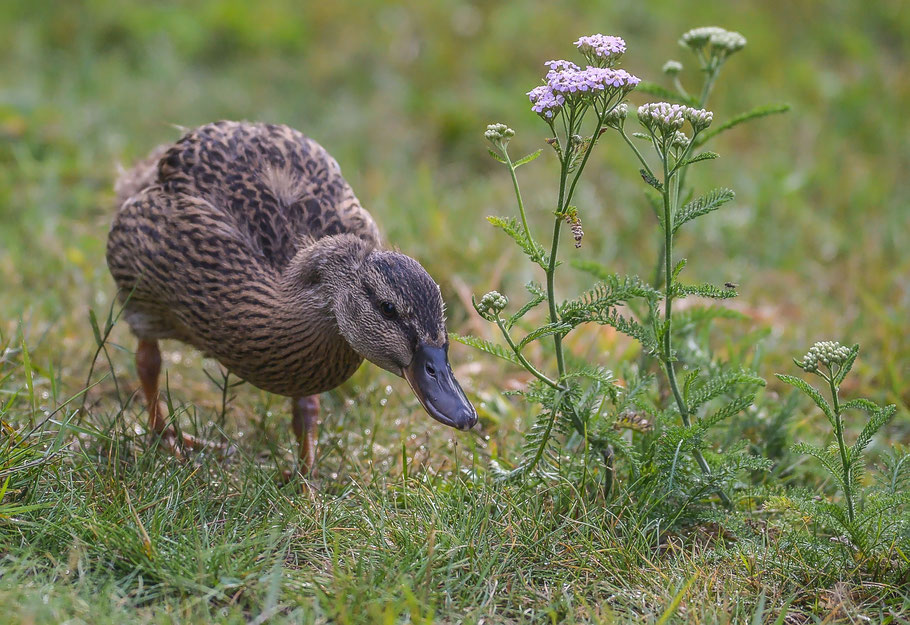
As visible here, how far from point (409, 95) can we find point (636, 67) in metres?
1.63

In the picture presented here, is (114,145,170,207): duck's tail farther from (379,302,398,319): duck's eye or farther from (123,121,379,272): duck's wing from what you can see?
(379,302,398,319): duck's eye

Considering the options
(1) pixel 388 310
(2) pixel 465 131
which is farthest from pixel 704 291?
(2) pixel 465 131

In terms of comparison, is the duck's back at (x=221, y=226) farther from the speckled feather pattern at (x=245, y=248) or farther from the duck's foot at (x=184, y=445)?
the duck's foot at (x=184, y=445)

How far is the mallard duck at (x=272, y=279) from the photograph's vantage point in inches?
118

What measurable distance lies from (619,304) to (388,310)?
71 cm

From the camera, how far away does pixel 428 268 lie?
4824 mm

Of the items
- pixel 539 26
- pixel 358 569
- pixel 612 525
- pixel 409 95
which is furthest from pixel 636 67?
pixel 358 569

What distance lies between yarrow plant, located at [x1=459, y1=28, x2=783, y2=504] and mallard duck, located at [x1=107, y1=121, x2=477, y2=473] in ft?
0.77

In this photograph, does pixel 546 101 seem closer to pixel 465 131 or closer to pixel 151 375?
pixel 151 375

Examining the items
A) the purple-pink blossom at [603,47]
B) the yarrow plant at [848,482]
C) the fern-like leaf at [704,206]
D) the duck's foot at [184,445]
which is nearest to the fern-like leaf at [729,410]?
the yarrow plant at [848,482]

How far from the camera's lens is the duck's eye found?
118 inches

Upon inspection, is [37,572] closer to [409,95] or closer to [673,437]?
[673,437]

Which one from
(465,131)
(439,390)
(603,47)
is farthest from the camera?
(465,131)

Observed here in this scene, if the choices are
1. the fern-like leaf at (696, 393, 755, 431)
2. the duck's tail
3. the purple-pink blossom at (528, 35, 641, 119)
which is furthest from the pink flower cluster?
the duck's tail
